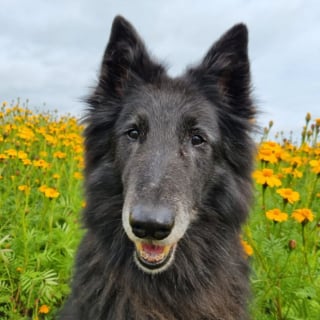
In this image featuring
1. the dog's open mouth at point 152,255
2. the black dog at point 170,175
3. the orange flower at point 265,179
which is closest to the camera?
the dog's open mouth at point 152,255

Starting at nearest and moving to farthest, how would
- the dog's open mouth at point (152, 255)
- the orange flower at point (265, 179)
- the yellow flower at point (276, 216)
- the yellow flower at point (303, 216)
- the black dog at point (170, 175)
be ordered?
1. the dog's open mouth at point (152, 255)
2. the black dog at point (170, 175)
3. the yellow flower at point (303, 216)
4. the yellow flower at point (276, 216)
5. the orange flower at point (265, 179)

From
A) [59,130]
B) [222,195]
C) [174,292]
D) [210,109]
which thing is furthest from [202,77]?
[59,130]

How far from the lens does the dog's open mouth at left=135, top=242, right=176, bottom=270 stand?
2.43m

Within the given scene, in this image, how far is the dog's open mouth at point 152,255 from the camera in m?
2.43

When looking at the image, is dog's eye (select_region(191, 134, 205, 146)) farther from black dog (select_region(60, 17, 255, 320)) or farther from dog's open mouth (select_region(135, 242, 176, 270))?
dog's open mouth (select_region(135, 242, 176, 270))

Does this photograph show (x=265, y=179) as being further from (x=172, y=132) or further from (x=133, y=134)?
(x=133, y=134)

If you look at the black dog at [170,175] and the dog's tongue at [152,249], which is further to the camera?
the black dog at [170,175]

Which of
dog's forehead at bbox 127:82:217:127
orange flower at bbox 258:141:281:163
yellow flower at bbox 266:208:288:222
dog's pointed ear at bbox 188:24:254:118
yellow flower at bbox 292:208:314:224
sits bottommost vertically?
yellow flower at bbox 266:208:288:222

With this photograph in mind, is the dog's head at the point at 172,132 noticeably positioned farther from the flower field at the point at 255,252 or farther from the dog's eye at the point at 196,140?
the flower field at the point at 255,252

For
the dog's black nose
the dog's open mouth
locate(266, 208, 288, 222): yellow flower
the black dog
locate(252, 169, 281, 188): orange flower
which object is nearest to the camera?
the dog's black nose

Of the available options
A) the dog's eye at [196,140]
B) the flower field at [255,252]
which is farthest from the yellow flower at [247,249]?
the dog's eye at [196,140]

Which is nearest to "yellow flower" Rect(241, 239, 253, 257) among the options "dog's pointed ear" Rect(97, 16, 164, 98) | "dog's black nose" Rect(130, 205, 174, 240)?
"dog's black nose" Rect(130, 205, 174, 240)

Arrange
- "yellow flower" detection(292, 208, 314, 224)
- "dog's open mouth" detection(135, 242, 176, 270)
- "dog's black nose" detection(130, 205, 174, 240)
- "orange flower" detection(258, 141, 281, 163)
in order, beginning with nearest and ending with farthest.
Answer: "dog's black nose" detection(130, 205, 174, 240)
"dog's open mouth" detection(135, 242, 176, 270)
"yellow flower" detection(292, 208, 314, 224)
"orange flower" detection(258, 141, 281, 163)

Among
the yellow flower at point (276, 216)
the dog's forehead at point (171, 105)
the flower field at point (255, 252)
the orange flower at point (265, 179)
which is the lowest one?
the flower field at point (255, 252)
